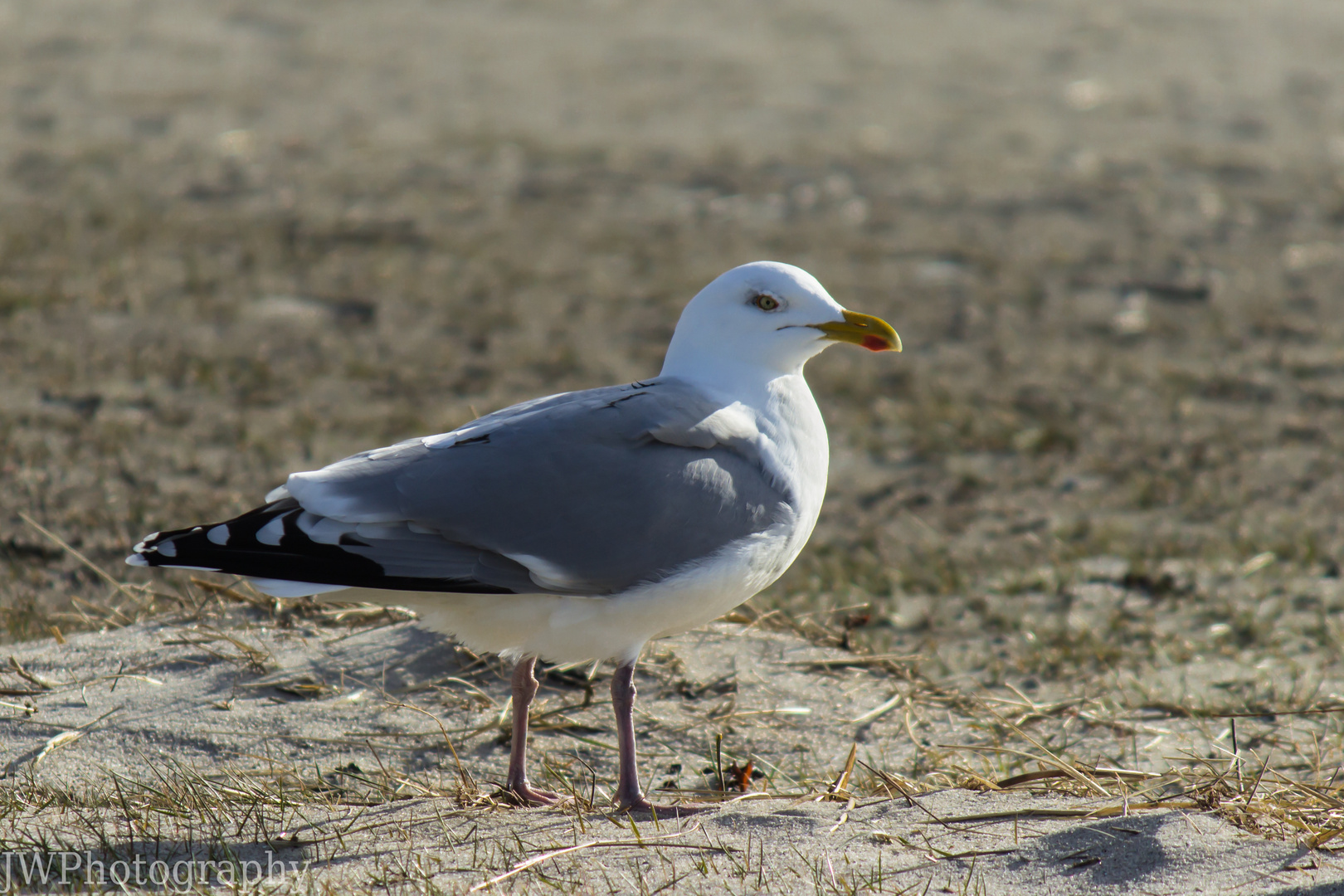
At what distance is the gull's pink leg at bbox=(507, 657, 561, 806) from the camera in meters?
3.48

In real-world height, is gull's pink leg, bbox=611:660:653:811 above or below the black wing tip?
below

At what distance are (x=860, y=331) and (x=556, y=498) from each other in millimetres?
968

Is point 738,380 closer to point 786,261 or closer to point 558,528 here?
point 558,528

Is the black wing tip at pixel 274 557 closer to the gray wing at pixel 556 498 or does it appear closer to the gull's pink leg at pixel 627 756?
the gray wing at pixel 556 498

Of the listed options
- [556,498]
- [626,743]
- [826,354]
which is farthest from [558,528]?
[826,354]

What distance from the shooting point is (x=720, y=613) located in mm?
3541

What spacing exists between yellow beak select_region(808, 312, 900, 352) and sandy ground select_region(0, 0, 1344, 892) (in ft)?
3.71

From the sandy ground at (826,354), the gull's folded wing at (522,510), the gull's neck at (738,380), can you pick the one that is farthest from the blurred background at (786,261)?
the gull's folded wing at (522,510)

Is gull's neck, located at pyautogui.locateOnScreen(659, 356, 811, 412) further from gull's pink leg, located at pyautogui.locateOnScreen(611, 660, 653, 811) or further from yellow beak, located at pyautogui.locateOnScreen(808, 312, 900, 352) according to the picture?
gull's pink leg, located at pyautogui.locateOnScreen(611, 660, 653, 811)

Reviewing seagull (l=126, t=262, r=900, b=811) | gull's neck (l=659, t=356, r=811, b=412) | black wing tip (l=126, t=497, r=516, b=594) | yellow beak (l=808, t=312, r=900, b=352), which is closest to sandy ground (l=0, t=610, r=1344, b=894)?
seagull (l=126, t=262, r=900, b=811)

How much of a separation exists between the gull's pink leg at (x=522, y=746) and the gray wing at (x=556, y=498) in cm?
45

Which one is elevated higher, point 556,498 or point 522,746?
point 556,498

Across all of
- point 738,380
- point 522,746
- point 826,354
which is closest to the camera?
point 522,746

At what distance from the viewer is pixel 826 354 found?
775 cm
